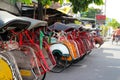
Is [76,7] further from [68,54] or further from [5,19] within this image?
[5,19]

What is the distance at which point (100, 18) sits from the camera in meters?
42.8

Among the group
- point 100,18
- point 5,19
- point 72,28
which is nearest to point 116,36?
point 100,18

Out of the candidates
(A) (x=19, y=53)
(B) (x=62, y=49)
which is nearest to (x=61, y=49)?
(B) (x=62, y=49)

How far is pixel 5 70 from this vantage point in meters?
6.52

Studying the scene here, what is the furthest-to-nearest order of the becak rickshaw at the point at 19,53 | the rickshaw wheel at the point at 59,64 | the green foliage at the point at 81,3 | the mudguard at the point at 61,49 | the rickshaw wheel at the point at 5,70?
1. the green foliage at the point at 81,3
2. the rickshaw wheel at the point at 59,64
3. the mudguard at the point at 61,49
4. the becak rickshaw at the point at 19,53
5. the rickshaw wheel at the point at 5,70

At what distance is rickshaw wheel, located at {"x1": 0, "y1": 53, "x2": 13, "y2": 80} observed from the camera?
645cm

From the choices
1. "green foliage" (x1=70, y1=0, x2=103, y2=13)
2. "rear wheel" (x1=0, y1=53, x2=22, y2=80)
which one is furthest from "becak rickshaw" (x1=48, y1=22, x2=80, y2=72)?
"rear wheel" (x1=0, y1=53, x2=22, y2=80)

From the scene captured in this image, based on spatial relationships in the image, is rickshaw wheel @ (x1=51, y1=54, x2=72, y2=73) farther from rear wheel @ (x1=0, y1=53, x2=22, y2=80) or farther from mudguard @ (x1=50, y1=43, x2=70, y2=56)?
rear wheel @ (x1=0, y1=53, x2=22, y2=80)

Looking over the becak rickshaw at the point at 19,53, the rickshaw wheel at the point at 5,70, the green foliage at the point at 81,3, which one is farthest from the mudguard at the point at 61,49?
the rickshaw wheel at the point at 5,70

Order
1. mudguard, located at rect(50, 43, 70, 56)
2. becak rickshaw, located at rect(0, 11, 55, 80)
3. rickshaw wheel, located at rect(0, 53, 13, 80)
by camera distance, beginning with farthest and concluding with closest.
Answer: mudguard, located at rect(50, 43, 70, 56), becak rickshaw, located at rect(0, 11, 55, 80), rickshaw wheel, located at rect(0, 53, 13, 80)

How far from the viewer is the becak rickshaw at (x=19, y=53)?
6.74m

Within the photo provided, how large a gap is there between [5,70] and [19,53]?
1.81 metres

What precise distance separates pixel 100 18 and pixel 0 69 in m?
37.1

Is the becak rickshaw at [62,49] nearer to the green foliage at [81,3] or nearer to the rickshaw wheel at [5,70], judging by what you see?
the green foliage at [81,3]
